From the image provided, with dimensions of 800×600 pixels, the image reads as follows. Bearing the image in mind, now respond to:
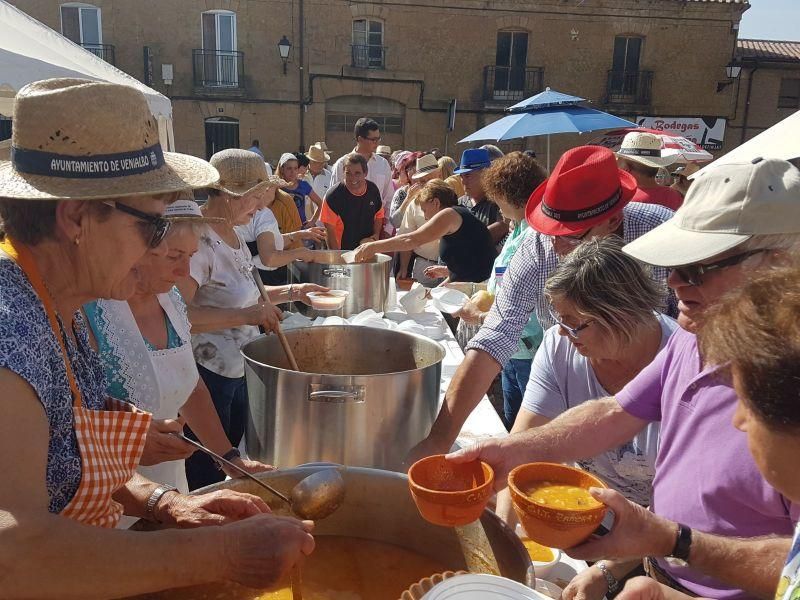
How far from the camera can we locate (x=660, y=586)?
1.14m

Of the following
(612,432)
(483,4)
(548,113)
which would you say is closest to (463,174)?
(548,113)

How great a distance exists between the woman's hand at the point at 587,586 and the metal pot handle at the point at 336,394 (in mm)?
624

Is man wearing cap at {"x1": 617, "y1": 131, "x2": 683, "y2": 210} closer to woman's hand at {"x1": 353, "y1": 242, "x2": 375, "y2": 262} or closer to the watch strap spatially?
woman's hand at {"x1": 353, "y1": 242, "x2": 375, "y2": 262}

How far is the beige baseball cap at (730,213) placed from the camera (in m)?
1.29

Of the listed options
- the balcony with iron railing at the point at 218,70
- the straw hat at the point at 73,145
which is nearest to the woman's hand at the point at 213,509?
the straw hat at the point at 73,145

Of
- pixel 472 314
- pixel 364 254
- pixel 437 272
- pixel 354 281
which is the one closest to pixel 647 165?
pixel 437 272

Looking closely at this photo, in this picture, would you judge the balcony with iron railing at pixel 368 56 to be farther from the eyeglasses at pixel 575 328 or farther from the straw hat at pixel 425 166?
the eyeglasses at pixel 575 328

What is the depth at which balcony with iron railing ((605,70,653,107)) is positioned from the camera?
18.2 m

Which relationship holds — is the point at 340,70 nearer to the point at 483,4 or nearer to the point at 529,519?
the point at 483,4

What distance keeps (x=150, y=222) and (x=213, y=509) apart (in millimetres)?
582

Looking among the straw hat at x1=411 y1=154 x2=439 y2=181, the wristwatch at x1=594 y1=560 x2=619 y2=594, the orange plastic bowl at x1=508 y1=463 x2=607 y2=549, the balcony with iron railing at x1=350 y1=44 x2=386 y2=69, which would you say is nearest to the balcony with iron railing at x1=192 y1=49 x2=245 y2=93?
the balcony with iron railing at x1=350 y1=44 x2=386 y2=69

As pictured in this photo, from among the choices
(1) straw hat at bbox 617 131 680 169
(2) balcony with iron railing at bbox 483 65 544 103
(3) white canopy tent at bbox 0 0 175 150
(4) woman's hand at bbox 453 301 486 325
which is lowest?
(4) woman's hand at bbox 453 301 486 325

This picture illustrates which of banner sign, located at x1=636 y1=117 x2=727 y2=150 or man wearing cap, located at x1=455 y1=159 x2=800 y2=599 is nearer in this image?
man wearing cap, located at x1=455 y1=159 x2=800 y2=599

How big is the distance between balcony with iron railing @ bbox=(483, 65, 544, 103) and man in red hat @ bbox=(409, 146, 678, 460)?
54.8 ft
